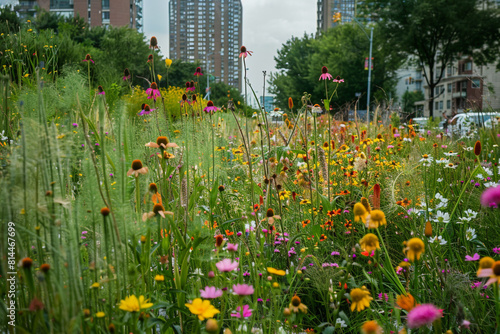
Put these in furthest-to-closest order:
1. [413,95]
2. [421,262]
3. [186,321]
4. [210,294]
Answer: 1. [413,95]
2. [421,262]
3. [186,321]
4. [210,294]

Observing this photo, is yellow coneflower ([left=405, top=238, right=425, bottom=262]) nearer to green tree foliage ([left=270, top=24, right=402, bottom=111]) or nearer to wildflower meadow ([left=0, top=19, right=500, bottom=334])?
wildflower meadow ([left=0, top=19, right=500, bottom=334])

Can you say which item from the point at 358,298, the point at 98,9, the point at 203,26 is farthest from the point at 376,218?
the point at 203,26

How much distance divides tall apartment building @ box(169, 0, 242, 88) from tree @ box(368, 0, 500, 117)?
9192 cm

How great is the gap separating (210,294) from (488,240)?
1520 millimetres

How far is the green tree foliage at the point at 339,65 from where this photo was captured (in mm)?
25453

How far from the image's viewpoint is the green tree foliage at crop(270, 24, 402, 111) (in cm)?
2545

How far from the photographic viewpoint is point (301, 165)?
9.18 feet

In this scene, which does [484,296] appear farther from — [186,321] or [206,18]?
[206,18]

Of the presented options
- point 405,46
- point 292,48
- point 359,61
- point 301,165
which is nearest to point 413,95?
point 292,48

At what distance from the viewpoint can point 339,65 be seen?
2731cm

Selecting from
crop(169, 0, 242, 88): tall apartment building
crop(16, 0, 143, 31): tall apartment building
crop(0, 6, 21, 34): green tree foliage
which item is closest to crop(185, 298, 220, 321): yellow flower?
crop(0, 6, 21, 34): green tree foliage

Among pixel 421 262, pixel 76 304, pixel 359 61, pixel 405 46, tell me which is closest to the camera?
pixel 76 304

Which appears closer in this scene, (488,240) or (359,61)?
(488,240)

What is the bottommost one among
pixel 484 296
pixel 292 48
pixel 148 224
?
pixel 484 296
